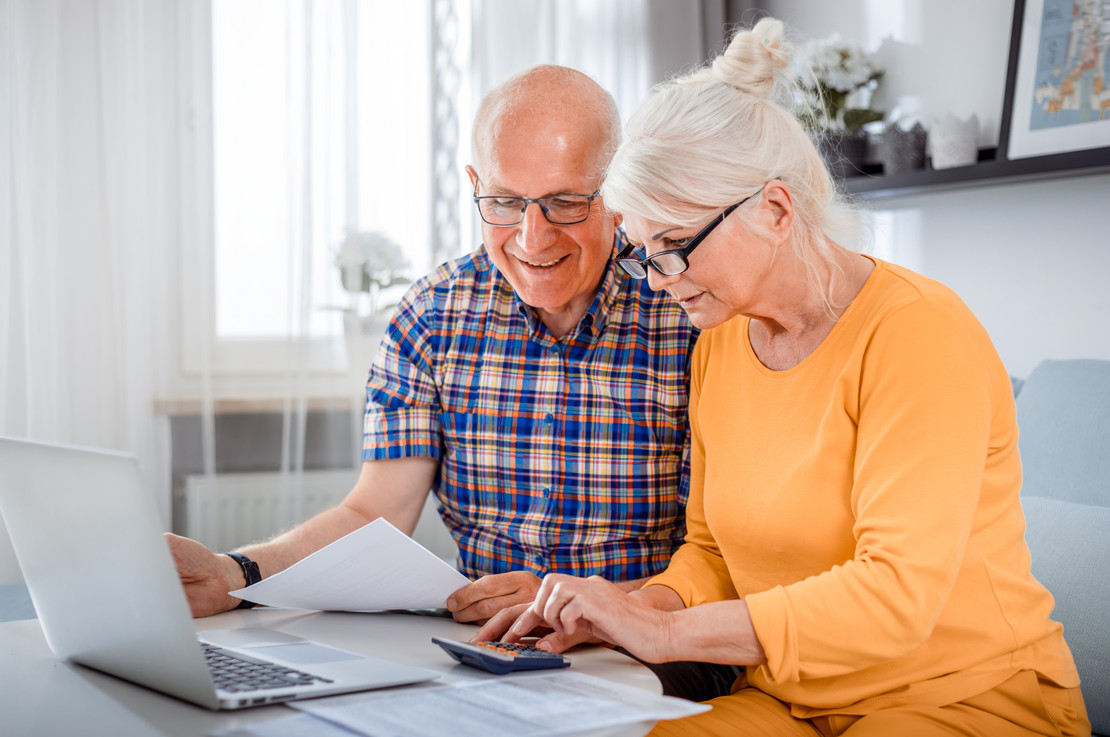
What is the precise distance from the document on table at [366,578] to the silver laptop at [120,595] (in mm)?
73

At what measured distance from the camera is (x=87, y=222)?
244 cm

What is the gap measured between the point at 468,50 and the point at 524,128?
64.4 inches

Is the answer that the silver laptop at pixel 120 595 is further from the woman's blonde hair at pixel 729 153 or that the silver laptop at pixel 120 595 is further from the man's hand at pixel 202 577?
the woman's blonde hair at pixel 729 153

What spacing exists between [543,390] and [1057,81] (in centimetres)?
141

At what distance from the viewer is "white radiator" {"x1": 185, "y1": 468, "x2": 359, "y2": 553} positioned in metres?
2.57

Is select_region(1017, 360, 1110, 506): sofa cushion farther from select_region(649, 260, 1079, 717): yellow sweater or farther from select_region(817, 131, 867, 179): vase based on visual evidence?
select_region(817, 131, 867, 179): vase

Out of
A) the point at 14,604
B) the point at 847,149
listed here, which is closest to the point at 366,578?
the point at 14,604

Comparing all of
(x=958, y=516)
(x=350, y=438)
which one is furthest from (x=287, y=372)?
(x=958, y=516)

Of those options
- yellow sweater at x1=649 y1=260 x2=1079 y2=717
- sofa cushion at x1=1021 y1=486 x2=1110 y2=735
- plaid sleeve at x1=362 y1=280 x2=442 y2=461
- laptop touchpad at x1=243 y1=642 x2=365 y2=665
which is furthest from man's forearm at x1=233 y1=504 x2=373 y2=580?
sofa cushion at x1=1021 y1=486 x2=1110 y2=735

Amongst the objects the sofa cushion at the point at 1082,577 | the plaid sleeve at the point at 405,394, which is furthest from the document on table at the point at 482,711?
the sofa cushion at the point at 1082,577

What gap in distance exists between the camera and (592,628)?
101cm

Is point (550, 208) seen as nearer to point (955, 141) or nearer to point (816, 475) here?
point (816, 475)

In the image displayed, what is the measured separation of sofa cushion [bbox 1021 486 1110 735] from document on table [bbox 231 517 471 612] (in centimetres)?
91

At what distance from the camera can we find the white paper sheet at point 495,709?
2.40 ft
